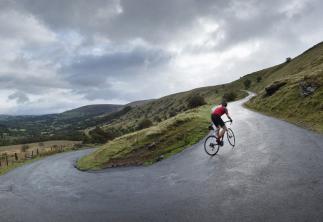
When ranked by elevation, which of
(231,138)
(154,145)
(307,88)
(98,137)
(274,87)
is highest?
(274,87)

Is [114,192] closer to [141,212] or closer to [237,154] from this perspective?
[141,212]

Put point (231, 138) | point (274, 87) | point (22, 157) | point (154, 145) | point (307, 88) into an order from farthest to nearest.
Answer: point (22, 157), point (274, 87), point (307, 88), point (154, 145), point (231, 138)

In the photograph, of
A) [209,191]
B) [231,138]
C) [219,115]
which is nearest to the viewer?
[209,191]

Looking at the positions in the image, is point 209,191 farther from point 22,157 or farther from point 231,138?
point 22,157

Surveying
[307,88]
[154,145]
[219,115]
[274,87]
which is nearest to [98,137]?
[274,87]

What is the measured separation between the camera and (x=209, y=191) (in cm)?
1412

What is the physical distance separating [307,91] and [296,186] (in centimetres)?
3063

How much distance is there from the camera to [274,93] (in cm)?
5394

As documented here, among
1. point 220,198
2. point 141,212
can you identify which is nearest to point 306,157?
point 220,198

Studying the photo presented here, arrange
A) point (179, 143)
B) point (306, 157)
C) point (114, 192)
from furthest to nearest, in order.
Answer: point (179, 143), point (114, 192), point (306, 157)

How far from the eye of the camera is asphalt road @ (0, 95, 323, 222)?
450 inches

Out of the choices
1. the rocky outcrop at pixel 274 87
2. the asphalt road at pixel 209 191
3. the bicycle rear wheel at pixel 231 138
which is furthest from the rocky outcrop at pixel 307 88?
the bicycle rear wheel at pixel 231 138

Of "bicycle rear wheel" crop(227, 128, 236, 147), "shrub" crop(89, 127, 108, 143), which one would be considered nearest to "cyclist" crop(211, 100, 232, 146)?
"bicycle rear wheel" crop(227, 128, 236, 147)

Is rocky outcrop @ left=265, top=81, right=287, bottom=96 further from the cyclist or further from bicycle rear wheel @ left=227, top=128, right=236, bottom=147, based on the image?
the cyclist
